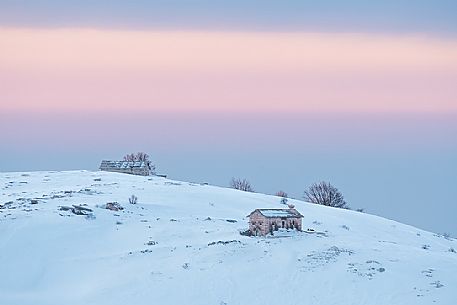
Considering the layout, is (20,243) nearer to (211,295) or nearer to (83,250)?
(83,250)

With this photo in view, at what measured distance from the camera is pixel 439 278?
103ft

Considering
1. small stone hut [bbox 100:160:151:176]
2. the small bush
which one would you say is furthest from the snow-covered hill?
small stone hut [bbox 100:160:151:176]

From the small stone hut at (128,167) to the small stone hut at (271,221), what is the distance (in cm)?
4276

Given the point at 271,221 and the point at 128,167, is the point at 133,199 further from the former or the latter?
the point at 128,167

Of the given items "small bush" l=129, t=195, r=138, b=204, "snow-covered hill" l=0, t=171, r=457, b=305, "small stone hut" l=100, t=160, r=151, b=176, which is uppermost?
"small stone hut" l=100, t=160, r=151, b=176

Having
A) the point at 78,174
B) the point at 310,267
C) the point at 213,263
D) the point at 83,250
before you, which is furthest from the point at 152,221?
the point at 78,174

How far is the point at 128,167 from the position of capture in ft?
270

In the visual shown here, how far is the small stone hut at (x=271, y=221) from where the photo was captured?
39344mm

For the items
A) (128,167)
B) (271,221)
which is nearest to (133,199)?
(271,221)

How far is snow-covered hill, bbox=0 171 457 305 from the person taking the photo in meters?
30.6

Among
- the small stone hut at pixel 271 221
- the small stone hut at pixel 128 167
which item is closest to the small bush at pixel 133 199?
the small stone hut at pixel 271 221

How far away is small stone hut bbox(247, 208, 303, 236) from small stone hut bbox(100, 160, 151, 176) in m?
42.8

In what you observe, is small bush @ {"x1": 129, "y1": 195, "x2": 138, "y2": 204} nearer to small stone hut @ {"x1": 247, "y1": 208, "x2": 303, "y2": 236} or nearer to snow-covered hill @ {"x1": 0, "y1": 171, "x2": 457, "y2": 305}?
snow-covered hill @ {"x1": 0, "y1": 171, "x2": 457, "y2": 305}

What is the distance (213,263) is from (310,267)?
4.30 metres
